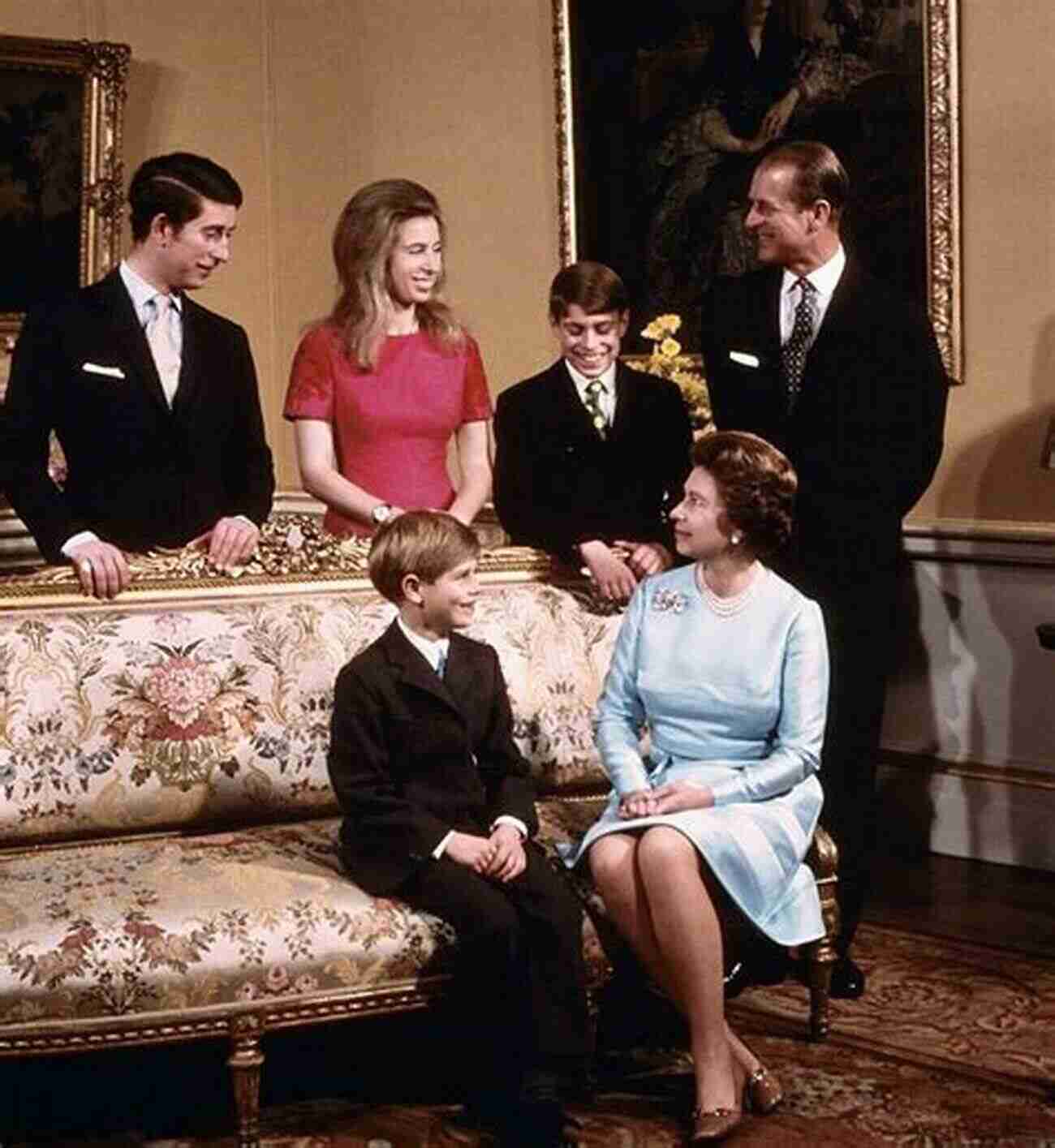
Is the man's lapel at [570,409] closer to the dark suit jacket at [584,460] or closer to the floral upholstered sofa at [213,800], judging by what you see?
the dark suit jacket at [584,460]

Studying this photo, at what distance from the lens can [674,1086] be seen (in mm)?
4129

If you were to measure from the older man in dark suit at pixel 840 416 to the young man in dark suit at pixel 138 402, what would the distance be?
117 centimetres

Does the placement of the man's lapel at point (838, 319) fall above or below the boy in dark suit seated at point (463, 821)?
above

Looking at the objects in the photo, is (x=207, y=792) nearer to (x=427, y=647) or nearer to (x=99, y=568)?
(x=99, y=568)

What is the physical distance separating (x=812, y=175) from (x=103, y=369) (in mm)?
1575

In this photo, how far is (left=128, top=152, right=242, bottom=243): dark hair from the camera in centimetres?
447

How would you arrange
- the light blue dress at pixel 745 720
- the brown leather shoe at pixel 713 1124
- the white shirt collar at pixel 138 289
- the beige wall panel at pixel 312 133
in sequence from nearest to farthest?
the brown leather shoe at pixel 713 1124 → the light blue dress at pixel 745 720 → the white shirt collar at pixel 138 289 → the beige wall panel at pixel 312 133

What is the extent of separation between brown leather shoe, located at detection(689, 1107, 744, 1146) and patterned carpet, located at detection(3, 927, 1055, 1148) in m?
0.03

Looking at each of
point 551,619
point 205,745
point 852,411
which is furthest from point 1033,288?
point 205,745

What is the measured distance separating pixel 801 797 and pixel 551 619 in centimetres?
83

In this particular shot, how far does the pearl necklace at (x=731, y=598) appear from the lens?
4.20m

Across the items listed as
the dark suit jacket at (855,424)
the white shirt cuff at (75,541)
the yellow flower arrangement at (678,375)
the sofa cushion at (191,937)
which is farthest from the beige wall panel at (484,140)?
the sofa cushion at (191,937)

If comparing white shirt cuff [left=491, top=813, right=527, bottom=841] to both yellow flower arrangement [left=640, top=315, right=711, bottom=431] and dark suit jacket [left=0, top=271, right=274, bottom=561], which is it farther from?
yellow flower arrangement [left=640, top=315, right=711, bottom=431]

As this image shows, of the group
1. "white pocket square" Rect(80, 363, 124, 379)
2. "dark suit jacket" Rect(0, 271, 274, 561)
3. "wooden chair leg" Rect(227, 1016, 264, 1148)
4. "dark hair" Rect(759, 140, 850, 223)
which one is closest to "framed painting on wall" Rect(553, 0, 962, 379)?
"dark hair" Rect(759, 140, 850, 223)
